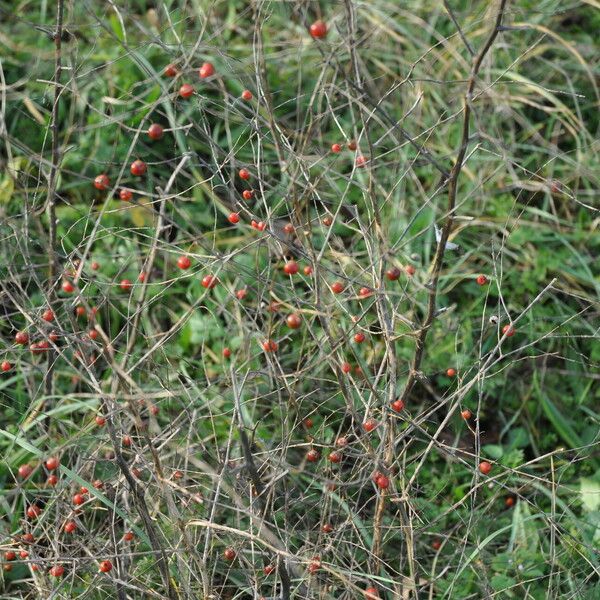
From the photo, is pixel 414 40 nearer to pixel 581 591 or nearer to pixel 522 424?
pixel 522 424

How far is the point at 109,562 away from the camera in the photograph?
2.22 m

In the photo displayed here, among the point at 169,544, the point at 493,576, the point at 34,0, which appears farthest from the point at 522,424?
the point at 34,0

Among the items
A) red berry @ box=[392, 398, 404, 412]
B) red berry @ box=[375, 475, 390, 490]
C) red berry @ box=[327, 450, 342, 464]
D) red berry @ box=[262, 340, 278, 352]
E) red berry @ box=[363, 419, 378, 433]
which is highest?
red berry @ box=[262, 340, 278, 352]

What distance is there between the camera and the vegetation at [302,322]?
2.21 meters

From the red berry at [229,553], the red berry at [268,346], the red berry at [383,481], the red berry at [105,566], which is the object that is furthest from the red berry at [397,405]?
the red berry at [105,566]

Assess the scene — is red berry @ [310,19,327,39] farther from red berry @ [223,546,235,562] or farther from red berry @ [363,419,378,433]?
red berry @ [223,546,235,562]

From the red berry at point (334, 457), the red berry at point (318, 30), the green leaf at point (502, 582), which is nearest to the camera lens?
the red berry at point (318, 30)

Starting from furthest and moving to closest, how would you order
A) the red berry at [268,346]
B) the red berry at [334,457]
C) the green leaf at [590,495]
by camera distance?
1. the green leaf at [590,495]
2. the red berry at [334,457]
3. the red berry at [268,346]

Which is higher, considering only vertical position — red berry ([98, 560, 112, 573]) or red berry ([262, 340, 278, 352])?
red berry ([262, 340, 278, 352])

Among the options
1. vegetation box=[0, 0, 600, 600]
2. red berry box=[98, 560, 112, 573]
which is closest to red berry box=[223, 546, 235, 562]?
vegetation box=[0, 0, 600, 600]

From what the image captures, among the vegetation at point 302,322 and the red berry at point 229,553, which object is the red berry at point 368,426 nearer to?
the vegetation at point 302,322

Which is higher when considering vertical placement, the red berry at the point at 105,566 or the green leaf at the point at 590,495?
the red berry at the point at 105,566

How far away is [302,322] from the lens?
10.6ft

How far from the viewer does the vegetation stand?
2.21m
